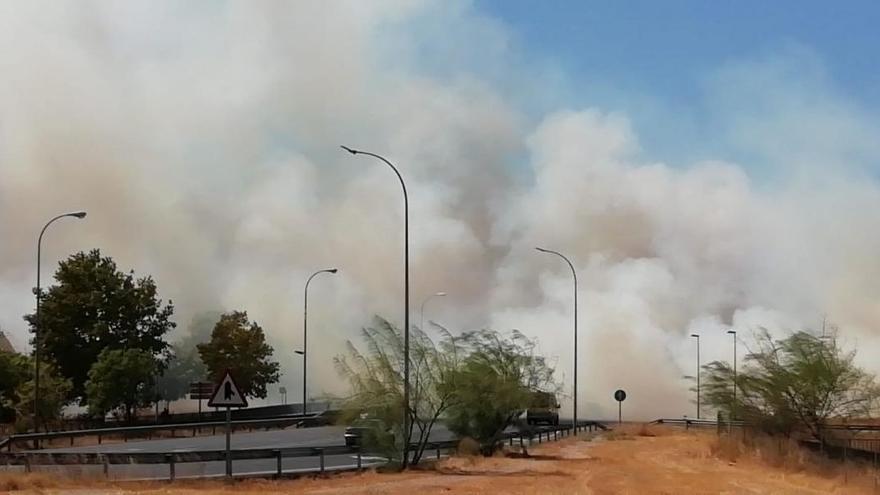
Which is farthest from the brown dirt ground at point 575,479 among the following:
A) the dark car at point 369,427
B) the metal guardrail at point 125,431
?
the metal guardrail at point 125,431

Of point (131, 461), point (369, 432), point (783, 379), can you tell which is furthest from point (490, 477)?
point (783, 379)

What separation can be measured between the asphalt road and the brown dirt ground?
2.33 m

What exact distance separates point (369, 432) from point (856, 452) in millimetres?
17252

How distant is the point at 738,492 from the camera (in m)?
31.3

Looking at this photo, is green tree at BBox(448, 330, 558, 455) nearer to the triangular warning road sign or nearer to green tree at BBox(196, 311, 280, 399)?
the triangular warning road sign

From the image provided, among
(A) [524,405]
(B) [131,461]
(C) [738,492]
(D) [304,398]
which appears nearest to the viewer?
(C) [738,492]

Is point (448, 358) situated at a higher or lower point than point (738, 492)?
higher

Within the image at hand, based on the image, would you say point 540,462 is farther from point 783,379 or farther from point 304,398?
point 304,398

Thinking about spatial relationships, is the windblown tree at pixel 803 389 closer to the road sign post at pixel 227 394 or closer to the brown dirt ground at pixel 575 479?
the brown dirt ground at pixel 575 479

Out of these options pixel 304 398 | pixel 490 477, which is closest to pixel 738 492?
pixel 490 477

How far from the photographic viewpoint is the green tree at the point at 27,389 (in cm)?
6750

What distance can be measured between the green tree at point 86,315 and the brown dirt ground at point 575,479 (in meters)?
40.9

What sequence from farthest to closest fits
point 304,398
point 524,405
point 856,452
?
point 304,398
point 524,405
point 856,452

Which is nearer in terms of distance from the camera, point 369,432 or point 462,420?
point 369,432
